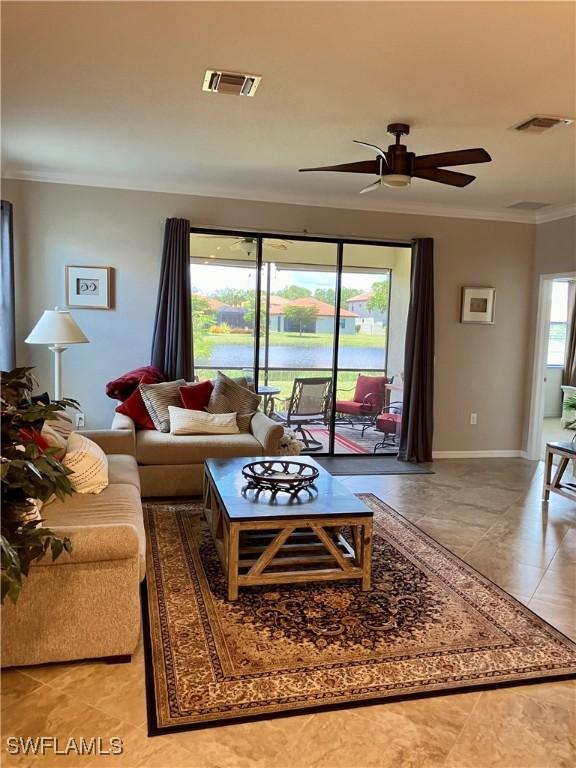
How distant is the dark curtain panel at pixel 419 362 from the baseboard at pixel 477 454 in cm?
28

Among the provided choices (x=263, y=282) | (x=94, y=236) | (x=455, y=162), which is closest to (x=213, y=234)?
(x=263, y=282)

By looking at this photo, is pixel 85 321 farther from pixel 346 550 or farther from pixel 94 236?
pixel 346 550

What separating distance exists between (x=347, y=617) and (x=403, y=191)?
403 centimetres

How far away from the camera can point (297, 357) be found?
6.08 metres

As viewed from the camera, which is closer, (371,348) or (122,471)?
(122,471)

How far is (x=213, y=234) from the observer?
563 centimetres

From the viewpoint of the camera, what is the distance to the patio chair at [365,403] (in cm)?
628

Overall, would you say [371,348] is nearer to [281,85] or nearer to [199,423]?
[199,423]

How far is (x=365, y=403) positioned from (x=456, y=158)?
3.42 meters

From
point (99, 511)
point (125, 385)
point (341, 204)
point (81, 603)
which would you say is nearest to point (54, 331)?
point (125, 385)

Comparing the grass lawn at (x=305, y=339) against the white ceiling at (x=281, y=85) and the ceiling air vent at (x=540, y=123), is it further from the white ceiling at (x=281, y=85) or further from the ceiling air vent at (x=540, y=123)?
the ceiling air vent at (x=540, y=123)

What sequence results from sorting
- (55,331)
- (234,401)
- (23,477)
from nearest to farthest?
(23,477)
(55,331)
(234,401)

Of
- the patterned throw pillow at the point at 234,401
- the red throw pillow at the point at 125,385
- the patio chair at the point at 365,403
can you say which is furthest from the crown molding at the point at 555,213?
the red throw pillow at the point at 125,385

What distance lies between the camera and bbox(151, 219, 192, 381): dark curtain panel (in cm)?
533
